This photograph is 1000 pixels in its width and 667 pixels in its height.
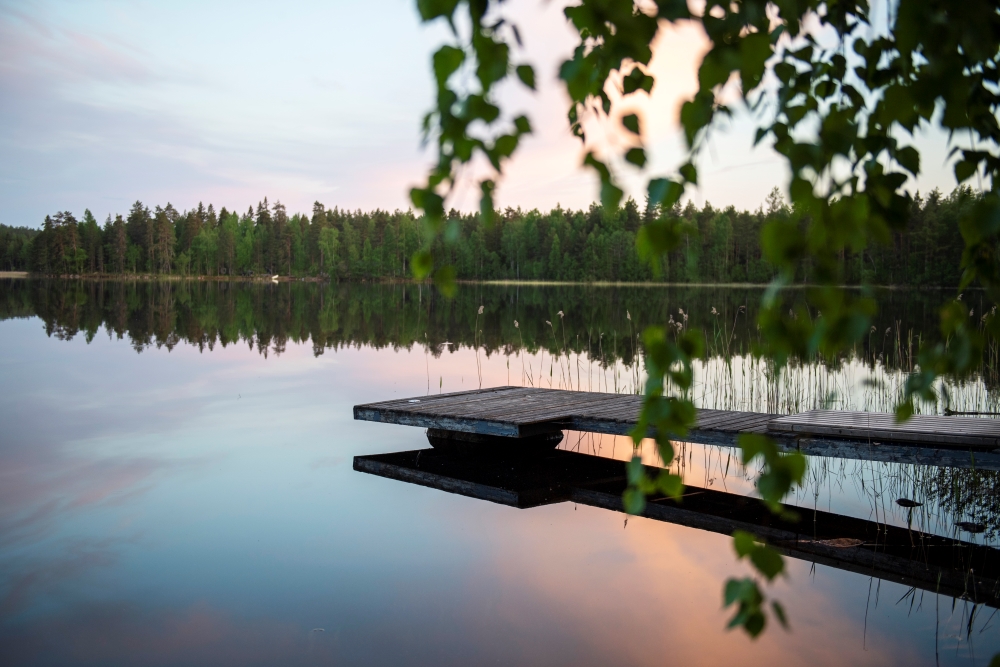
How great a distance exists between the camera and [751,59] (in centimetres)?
103

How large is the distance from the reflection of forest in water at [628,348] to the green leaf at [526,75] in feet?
2.30

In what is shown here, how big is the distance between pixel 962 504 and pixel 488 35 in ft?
21.6

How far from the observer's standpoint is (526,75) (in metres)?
1.25

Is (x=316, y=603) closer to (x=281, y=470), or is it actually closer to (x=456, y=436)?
(x=281, y=470)

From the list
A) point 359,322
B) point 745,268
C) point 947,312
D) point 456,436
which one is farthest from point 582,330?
point 745,268

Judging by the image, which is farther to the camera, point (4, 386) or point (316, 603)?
point (4, 386)

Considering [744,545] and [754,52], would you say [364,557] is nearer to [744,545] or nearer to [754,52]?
[744,545]

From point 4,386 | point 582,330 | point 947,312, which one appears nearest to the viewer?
point 947,312

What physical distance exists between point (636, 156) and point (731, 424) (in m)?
5.47

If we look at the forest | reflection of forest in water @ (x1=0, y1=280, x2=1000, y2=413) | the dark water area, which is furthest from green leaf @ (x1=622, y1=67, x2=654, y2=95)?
the forest

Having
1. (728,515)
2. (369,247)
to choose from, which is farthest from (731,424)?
(369,247)

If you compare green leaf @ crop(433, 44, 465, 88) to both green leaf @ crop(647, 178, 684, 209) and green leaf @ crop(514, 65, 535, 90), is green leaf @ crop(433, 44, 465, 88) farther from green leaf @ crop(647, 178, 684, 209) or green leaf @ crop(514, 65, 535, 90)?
green leaf @ crop(647, 178, 684, 209)

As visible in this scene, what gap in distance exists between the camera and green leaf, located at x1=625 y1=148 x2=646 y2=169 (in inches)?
48.1

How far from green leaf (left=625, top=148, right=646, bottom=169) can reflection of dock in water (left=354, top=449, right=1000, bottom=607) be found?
4.53 m
